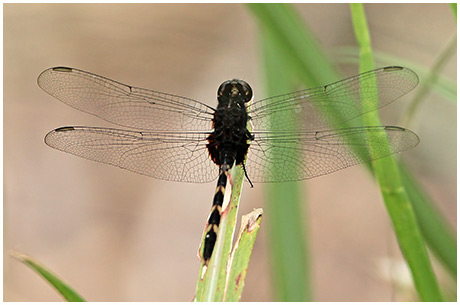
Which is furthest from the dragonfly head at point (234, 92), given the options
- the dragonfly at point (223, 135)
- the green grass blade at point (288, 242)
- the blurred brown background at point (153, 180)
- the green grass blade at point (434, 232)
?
the blurred brown background at point (153, 180)

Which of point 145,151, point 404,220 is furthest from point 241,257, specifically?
point 145,151

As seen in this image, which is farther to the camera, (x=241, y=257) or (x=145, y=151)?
(x=145, y=151)

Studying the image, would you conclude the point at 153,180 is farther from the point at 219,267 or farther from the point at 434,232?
the point at 219,267

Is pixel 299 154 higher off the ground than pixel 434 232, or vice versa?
pixel 299 154

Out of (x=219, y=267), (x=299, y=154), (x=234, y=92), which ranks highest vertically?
(x=234, y=92)

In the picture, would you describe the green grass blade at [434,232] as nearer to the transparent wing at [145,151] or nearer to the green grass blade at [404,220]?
the green grass blade at [404,220]

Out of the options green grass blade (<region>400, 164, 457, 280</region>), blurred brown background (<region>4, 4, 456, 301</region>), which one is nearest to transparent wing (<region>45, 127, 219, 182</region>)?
green grass blade (<region>400, 164, 457, 280</region>)
